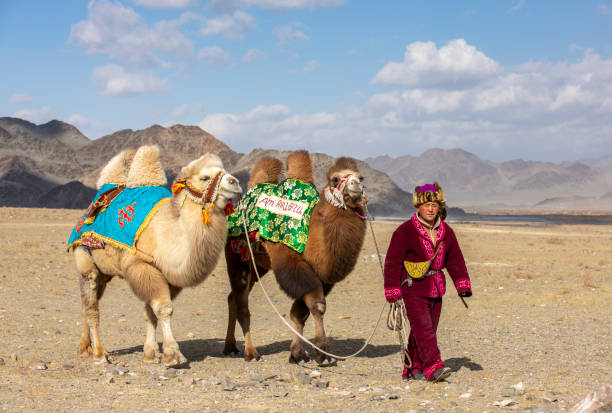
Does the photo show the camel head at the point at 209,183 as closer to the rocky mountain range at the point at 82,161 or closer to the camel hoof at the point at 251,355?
the camel hoof at the point at 251,355

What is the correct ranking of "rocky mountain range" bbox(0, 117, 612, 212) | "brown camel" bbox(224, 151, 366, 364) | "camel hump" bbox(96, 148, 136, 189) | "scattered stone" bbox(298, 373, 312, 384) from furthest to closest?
"rocky mountain range" bbox(0, 117, 612, 212)
"camel hump" bbox(96, 148, 136, 189)
"brown camel" bbox(224, 151, 366, 364)
"scattered stone" bbox(298, 373, 312, 384)

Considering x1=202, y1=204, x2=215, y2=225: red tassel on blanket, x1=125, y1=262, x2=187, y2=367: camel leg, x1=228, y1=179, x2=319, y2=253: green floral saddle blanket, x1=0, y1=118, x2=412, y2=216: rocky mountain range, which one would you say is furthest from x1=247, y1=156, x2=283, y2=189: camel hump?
x1=0, y1=118, x2=412, y2=216: rocky mountain range

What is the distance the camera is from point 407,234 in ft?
20.1

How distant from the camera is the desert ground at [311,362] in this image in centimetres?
539

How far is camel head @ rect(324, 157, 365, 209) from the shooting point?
672 cm

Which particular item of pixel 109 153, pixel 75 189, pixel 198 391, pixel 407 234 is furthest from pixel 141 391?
pixel 109 153

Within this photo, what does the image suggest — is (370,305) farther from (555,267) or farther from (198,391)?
(555,267)

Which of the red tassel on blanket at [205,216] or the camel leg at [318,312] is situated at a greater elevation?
the red tassel on blanket at [205,216]

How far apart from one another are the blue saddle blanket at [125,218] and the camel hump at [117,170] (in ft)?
1.35

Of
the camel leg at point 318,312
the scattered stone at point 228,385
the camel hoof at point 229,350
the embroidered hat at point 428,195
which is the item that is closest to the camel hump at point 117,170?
the camel hoof at point 229,350

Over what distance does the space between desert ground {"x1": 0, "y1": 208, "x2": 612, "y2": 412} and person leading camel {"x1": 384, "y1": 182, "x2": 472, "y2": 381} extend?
1.23 feet

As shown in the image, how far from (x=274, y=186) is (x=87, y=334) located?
9.07ft

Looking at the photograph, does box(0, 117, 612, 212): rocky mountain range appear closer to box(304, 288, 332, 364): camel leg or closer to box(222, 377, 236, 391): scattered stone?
box(304, 288, 332, 364): camel leg

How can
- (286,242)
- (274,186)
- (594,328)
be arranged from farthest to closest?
(594,328) < (274,186) < (286,242)
